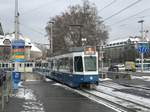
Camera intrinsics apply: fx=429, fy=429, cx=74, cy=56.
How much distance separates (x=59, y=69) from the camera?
40.3 meters

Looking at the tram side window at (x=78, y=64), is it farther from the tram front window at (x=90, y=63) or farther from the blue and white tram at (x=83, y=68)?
the tram front window at (x=90, y=63)

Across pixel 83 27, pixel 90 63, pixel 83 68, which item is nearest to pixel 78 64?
pixel 83 68

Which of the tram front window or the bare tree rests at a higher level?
the bare tree

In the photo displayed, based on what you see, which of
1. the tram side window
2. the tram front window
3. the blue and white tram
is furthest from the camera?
the tram front window

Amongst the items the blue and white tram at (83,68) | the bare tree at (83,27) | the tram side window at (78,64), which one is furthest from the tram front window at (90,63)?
the bare tree at (83,27)

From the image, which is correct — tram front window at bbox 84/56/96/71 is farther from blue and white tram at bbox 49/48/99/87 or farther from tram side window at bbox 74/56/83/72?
tram side window at bbox 74/56/83/72

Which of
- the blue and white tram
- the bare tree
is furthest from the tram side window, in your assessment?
the bare tree

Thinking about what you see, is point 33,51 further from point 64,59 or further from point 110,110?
point 110,110

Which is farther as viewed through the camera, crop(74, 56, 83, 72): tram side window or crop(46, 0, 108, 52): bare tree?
crop(46, 0, 108, 52): bare tree

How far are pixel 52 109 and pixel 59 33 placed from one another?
234 feet

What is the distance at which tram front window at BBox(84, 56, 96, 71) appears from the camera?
3302cm

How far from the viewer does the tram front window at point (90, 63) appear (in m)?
33.0

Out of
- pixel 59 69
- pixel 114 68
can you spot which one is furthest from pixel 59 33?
pixel 59 69

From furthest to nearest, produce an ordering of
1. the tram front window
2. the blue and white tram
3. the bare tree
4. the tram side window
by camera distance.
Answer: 1. the bare tree
2. the tram front window
3. the tram side window
4. the blue and white tram
